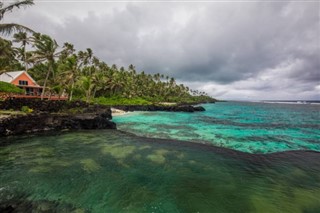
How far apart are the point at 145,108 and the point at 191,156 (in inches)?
1843

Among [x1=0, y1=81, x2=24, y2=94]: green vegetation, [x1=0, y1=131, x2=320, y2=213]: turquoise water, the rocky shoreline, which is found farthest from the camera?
[x1=0, y1=81, x2=24, y2=94]: green vegetation

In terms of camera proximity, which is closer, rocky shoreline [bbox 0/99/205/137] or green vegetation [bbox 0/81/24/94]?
rocky shoreline [bbox 0/99/205/137]

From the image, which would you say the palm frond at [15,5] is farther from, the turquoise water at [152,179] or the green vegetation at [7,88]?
the green vegetation at [7,88]

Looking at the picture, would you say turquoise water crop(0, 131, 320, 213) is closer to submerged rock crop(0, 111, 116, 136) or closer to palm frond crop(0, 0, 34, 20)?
submerged rock crop(0, 111, 116, 136)

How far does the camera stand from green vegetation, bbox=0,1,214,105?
3092 cm

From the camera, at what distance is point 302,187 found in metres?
8.91

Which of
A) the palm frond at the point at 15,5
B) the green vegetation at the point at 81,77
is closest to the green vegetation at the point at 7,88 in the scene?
the green vegetation at the point at 81,77

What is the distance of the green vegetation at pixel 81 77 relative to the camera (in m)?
30.9

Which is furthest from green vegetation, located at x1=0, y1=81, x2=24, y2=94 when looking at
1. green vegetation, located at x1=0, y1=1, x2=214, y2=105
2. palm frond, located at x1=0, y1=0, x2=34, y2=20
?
palm frond, located at x1=0, y1=0, x2=34, y2=20

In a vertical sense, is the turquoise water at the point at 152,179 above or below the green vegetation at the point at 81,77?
below

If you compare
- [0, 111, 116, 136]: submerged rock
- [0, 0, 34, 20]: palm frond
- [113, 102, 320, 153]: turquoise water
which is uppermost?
[0, 0, 34, 20]: palm frond

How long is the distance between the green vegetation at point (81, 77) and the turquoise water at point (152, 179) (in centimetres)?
894

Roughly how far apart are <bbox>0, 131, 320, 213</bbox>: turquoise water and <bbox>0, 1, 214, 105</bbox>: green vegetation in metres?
8.94

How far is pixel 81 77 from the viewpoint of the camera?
139ft
